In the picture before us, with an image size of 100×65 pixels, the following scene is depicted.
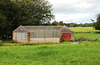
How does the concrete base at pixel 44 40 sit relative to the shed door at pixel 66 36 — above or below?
below

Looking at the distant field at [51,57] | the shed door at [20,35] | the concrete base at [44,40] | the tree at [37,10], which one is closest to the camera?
the distant field at [51,57]

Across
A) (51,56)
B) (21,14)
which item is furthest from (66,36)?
(51,56)

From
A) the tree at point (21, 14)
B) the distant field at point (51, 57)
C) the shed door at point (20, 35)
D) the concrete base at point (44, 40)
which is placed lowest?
the concrete base at point (44, 40)

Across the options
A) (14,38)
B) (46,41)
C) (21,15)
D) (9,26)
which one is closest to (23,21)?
(21,15)

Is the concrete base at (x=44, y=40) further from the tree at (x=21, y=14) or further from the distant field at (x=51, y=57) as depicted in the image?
the distant field at (x=51, y=57)

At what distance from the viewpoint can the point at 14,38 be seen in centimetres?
3422

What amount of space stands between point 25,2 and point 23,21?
24.8 feet

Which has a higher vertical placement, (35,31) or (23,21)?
(23,21)

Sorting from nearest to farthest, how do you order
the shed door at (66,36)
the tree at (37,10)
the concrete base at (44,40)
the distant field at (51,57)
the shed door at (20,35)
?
1. the distant field at (51,57)
2. the concrete base at (44,40)
3. the shed door at (20,35)
4. the shed door at (66,36)
5. the tree at (37,10)

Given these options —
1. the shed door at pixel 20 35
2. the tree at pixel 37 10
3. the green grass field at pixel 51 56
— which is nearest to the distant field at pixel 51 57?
the green grass field at pixel 51 56

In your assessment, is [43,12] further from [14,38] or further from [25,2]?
Answer: [14,38]

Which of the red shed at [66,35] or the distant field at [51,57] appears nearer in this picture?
the distant field at [51,57]

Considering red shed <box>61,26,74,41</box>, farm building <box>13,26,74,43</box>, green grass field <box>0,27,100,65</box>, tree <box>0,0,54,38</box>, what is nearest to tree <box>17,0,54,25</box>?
tree <box>0,0,54,38</box>

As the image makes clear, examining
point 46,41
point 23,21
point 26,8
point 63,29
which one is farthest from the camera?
point 26,8
